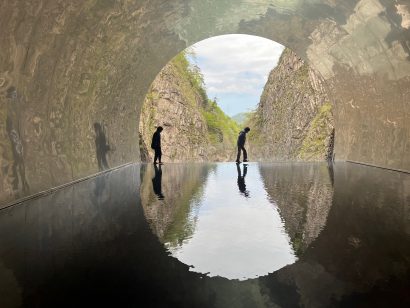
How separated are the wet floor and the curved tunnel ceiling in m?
1.86

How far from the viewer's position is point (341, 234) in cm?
499

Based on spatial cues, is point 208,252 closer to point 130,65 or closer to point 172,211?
point 172,211

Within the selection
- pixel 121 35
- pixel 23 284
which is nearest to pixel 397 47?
pixel 121 35

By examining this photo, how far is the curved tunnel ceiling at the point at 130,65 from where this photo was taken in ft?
24.9

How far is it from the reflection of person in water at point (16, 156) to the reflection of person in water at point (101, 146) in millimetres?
5983

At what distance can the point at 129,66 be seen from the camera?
15.0 meters

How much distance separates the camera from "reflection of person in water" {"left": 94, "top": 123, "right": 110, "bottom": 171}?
1401cm

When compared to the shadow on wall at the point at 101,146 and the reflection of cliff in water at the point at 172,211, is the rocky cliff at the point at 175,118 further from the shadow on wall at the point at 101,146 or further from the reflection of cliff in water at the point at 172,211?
the reflection of cliff in water at the point at 172,211

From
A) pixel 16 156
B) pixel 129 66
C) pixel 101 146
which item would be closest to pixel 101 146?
pixel 101 146

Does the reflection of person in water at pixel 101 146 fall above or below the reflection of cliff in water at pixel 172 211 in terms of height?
above

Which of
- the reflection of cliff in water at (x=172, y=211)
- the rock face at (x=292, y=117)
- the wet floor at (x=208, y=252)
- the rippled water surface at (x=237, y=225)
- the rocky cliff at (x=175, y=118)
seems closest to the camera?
the wet floor at (x=208, y=252)

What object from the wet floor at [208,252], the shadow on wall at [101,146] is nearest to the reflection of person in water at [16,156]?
the wet floor at [208,252]

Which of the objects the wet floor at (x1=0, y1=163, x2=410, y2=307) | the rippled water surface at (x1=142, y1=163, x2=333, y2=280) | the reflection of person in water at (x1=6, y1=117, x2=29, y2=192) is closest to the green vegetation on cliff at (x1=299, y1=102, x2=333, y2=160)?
the rippled water surface at (x1=142, y1=163, x2=333, y2=280)

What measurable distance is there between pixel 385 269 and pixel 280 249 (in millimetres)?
1054
